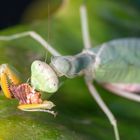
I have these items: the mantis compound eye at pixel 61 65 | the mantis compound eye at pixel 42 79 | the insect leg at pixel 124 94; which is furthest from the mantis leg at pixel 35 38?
the mantis compound eye at pixel 42 79

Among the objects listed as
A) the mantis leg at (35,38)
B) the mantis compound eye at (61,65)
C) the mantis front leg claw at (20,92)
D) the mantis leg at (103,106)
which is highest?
the mantis leg at (35,38)

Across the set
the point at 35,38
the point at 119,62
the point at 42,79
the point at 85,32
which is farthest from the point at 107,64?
the point at 42,79

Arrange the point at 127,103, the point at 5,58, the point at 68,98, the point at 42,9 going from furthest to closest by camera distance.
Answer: the point at 42,9 < the point at 127,103 < the point at 68,98 < the point at 5,58

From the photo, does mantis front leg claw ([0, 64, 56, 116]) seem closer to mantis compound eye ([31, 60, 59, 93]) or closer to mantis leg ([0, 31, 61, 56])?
mantis compound eye ([31, 60, 59, 93])

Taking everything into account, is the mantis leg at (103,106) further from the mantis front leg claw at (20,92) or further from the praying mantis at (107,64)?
the mantis front leg claw at (20,92)

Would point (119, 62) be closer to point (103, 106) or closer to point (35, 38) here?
point (103, 106)

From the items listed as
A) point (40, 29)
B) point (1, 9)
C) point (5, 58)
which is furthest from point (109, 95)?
point (1, 9)

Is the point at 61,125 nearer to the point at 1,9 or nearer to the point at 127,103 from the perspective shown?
the point at 127,103

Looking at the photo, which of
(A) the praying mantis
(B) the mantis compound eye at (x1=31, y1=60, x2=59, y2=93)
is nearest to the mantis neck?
(A) the praying mantis
